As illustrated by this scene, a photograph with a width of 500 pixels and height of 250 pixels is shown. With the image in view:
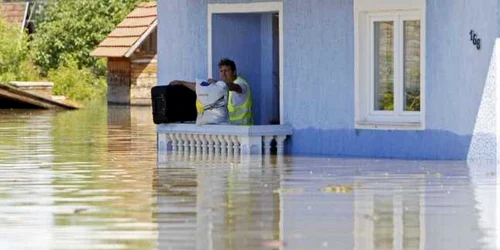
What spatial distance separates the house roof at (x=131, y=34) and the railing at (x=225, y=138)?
26.5 metres

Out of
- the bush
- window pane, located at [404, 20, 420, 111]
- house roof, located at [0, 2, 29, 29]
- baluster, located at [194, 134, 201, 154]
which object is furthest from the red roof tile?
window pane, located at [404, 20, 420, 111]

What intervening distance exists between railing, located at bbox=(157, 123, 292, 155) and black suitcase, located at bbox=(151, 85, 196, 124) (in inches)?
6.9

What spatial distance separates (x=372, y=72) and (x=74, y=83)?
1412 inches

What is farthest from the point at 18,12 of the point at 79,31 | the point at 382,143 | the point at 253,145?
the point at 382,143

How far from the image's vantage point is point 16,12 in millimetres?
70125

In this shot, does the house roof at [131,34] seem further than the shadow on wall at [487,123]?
Yes

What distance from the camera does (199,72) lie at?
24359mm

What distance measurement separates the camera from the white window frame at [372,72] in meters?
21.9

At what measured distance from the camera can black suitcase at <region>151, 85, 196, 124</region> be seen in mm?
23984

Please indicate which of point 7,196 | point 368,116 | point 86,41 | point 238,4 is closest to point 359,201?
point 7,196

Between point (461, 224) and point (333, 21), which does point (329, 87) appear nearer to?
point (333, 21)

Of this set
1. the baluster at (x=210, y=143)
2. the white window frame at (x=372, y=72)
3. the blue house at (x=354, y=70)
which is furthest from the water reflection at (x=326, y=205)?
the baluster at (x=210, y=143)

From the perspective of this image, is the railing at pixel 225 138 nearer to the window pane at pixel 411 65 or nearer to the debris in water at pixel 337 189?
the window pane at pixel 411 65

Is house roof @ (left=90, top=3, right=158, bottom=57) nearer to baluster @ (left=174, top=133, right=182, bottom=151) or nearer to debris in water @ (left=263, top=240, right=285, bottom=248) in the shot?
baluster @ (left=174, top=133, right=182, bottom=151)
